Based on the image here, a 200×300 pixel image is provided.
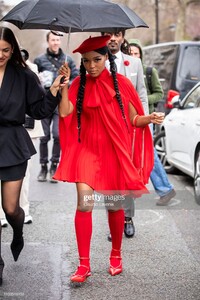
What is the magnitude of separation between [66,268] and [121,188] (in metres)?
0.88

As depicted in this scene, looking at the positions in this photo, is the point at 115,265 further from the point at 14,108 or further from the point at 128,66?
the point at 128,66

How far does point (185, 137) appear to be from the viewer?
361 inches

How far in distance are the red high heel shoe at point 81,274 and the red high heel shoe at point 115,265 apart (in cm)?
25

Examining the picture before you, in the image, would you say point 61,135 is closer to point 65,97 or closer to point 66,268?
point 65,97

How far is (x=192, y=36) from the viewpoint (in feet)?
145

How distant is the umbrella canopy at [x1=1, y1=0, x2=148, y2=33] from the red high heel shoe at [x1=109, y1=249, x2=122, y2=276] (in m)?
1.82

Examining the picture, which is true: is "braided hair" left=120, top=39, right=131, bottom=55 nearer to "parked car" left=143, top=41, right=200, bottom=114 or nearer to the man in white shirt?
the man in white shirt

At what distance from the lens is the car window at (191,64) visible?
41.6 ft

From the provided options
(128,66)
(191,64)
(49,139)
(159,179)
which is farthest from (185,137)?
(191,64)

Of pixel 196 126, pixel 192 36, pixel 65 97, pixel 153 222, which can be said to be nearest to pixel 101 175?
pixel 65 97

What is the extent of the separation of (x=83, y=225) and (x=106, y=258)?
801 mm

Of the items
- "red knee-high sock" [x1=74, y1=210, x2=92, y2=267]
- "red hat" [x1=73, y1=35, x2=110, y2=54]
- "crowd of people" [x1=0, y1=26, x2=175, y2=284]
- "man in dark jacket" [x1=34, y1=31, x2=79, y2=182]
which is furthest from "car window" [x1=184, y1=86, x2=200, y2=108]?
"red knee-high sock" [x1=74, y1=210, x2=92, y2=267]

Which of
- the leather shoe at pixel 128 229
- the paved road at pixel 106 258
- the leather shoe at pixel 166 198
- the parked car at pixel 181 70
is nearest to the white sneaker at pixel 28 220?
the paved road at pixel 106 258

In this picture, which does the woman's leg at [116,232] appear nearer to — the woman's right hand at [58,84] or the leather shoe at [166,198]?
the woman's right hand at [58,84]
